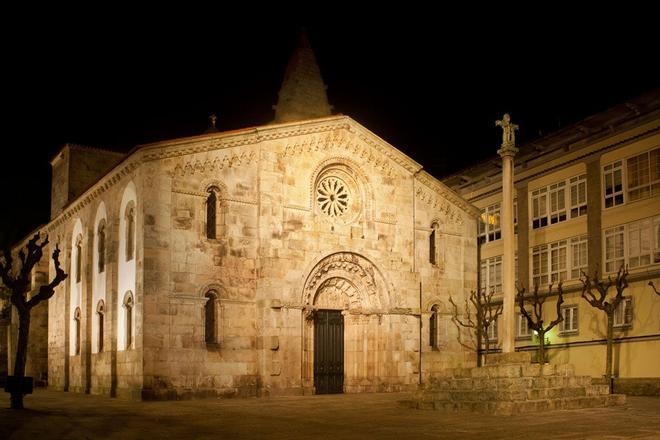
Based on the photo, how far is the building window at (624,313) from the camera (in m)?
31.7

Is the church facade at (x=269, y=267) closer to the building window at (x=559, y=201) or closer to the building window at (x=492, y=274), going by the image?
the building window at (x=559, y=201)

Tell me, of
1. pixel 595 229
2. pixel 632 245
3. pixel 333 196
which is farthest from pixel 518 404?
pixel 595 229

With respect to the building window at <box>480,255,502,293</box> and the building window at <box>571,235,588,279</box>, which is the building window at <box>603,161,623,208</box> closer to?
the building window at <box>571,235,588,279</box>

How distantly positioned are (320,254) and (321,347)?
3.86 metres

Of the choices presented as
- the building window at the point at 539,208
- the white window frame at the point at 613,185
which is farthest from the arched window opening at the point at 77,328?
the white window frame at the point at 613,185

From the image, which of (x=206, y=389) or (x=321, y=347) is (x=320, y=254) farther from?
(x=206, y=389)

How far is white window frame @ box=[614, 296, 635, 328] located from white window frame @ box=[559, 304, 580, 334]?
7.87 ft

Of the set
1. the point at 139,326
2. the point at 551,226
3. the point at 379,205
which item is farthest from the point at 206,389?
the point at 551,226

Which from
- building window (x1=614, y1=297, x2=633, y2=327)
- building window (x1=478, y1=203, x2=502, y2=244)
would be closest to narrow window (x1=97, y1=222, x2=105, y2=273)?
building window (x1=478, y1=203, x2=502, y2=244)

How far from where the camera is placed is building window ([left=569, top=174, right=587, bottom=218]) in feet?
114

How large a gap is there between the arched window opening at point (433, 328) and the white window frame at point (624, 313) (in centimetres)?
755

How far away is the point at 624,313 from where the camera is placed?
32.0m

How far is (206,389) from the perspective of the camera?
27750mm

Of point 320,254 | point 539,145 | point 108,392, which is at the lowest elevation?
point 108,392
